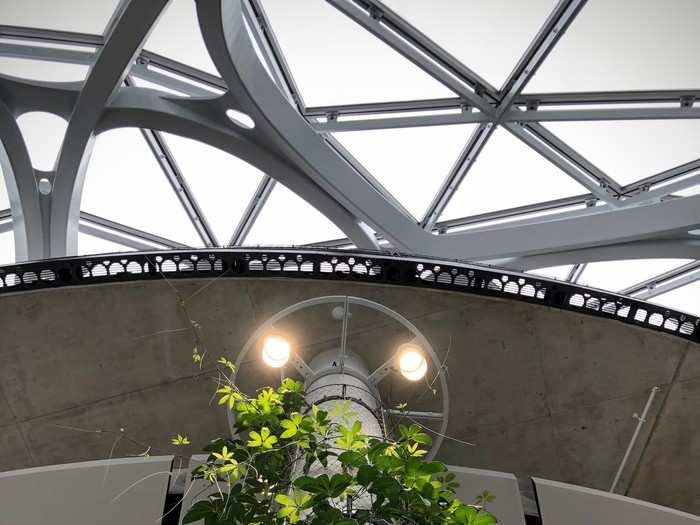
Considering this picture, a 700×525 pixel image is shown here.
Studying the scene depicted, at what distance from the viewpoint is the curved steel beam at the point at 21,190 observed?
48.2 feet

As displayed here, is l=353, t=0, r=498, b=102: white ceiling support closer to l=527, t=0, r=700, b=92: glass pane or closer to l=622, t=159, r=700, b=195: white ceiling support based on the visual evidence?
l=527, t=0, r=700, b=92: glass pane

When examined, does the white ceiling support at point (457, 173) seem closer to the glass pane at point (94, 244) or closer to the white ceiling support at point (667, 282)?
the white ceiling support at point (667, 282)

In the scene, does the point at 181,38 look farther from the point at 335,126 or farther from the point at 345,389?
the point at 345,389

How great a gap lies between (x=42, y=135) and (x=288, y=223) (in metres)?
5.88

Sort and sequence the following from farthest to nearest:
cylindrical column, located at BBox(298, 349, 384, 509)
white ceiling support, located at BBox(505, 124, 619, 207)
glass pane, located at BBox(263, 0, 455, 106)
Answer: white ceiling support, located at BBox(505, 124, 619, 207), glass pane, located at BBox(263, 0, 455, 106), cylindrical column, located at BBox(298, 349, 384, 509)

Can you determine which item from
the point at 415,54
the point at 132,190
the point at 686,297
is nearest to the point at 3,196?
the point at 132,190

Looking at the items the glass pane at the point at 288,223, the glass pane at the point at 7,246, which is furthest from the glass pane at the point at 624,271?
the glass pane at the point at 7,246

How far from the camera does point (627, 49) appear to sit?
12.4m

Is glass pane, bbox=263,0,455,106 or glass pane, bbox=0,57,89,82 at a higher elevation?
glass pane, bbox=0,57,89,82

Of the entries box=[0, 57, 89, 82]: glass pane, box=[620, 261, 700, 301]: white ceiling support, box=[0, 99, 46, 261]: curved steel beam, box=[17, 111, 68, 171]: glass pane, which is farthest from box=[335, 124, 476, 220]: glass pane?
box=[0, 99, 46, 261]: curved steel beam

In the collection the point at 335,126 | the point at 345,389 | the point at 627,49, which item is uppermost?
the point at 335,126

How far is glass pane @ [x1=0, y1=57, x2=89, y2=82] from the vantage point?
14578 millimetres

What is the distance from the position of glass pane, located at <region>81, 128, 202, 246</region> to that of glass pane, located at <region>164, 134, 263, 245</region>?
23.9 inches

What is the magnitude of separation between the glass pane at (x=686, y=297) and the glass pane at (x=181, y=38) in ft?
40.2
